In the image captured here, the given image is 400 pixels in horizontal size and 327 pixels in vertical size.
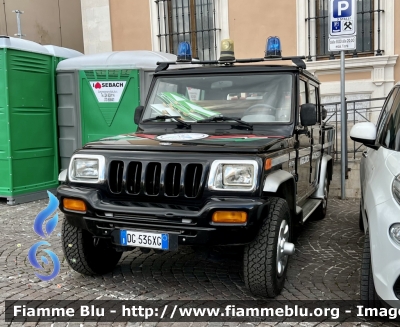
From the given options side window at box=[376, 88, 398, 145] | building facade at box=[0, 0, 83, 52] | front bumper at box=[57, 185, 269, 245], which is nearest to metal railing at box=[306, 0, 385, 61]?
side window at box=[376, 88, 398, 145]

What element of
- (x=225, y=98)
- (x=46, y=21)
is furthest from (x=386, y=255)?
(x=46, y=21)

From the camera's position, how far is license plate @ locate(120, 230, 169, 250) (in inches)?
130

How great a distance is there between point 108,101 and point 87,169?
429 cm

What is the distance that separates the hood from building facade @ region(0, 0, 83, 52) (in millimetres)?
12195

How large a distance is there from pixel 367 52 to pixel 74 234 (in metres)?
8.49

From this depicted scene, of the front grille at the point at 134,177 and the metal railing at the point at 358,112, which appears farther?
the metal railing at the point at 358,112

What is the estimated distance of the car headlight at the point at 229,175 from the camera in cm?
320

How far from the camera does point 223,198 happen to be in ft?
10.4

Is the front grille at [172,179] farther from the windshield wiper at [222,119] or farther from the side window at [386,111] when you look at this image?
the side window at [386,111]

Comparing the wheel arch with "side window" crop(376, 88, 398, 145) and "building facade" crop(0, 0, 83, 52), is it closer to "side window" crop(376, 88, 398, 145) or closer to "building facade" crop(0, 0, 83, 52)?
"side window" crop(376, 88, 398, 145)

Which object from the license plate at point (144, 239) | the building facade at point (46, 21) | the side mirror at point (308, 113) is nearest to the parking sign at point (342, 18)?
the side mirror at point (308, 113)

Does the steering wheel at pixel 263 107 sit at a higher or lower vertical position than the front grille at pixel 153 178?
higher

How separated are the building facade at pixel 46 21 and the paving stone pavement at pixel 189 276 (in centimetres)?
1133

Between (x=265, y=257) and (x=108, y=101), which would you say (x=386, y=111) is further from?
(x=108, y=101)
